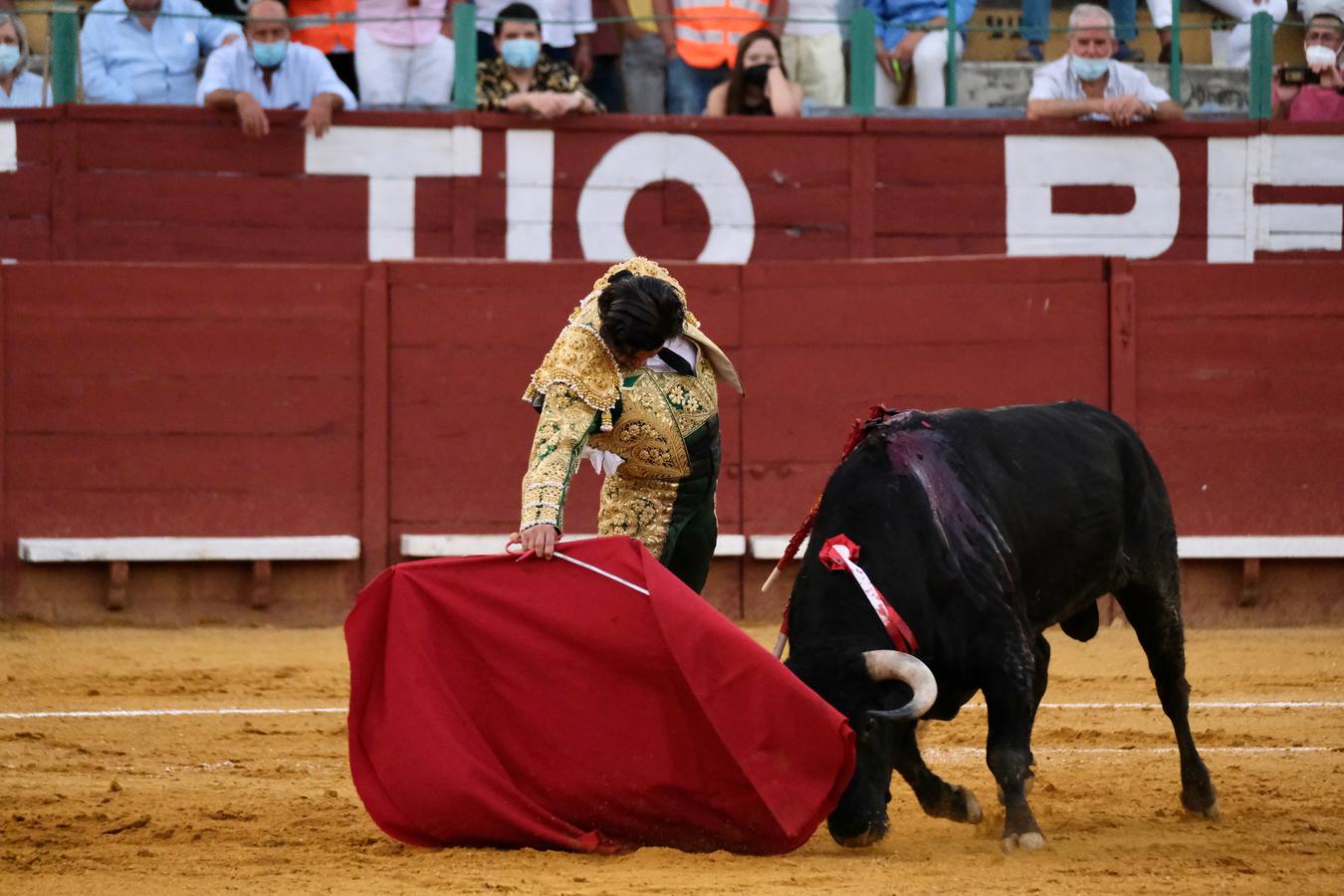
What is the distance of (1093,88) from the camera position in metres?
7.89

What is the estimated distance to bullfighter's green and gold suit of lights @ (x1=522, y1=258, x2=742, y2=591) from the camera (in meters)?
3.64

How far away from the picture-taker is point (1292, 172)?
798cm

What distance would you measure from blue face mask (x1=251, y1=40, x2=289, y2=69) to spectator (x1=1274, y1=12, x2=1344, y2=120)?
4.18 m

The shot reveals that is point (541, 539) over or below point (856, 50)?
below

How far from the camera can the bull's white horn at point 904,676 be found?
3.30 m

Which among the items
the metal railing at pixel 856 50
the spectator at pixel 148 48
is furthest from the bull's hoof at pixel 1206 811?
the spectator at pixel 148 48

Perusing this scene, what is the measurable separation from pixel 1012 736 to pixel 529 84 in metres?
4.74

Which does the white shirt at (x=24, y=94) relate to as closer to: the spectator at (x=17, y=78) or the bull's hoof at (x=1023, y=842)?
the spectator at (x=17, y=78)

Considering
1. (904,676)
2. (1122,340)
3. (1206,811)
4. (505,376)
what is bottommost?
(1206,811)

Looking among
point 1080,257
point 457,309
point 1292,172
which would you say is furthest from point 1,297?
point 1292,172

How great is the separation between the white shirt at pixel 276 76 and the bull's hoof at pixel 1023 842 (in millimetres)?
4991

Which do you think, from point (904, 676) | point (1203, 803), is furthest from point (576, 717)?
point (1203, 803)

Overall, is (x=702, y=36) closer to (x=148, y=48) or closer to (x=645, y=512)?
(x=148, y=48)

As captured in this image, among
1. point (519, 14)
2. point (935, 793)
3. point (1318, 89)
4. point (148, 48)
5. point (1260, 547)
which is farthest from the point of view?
point (1318, 89)
